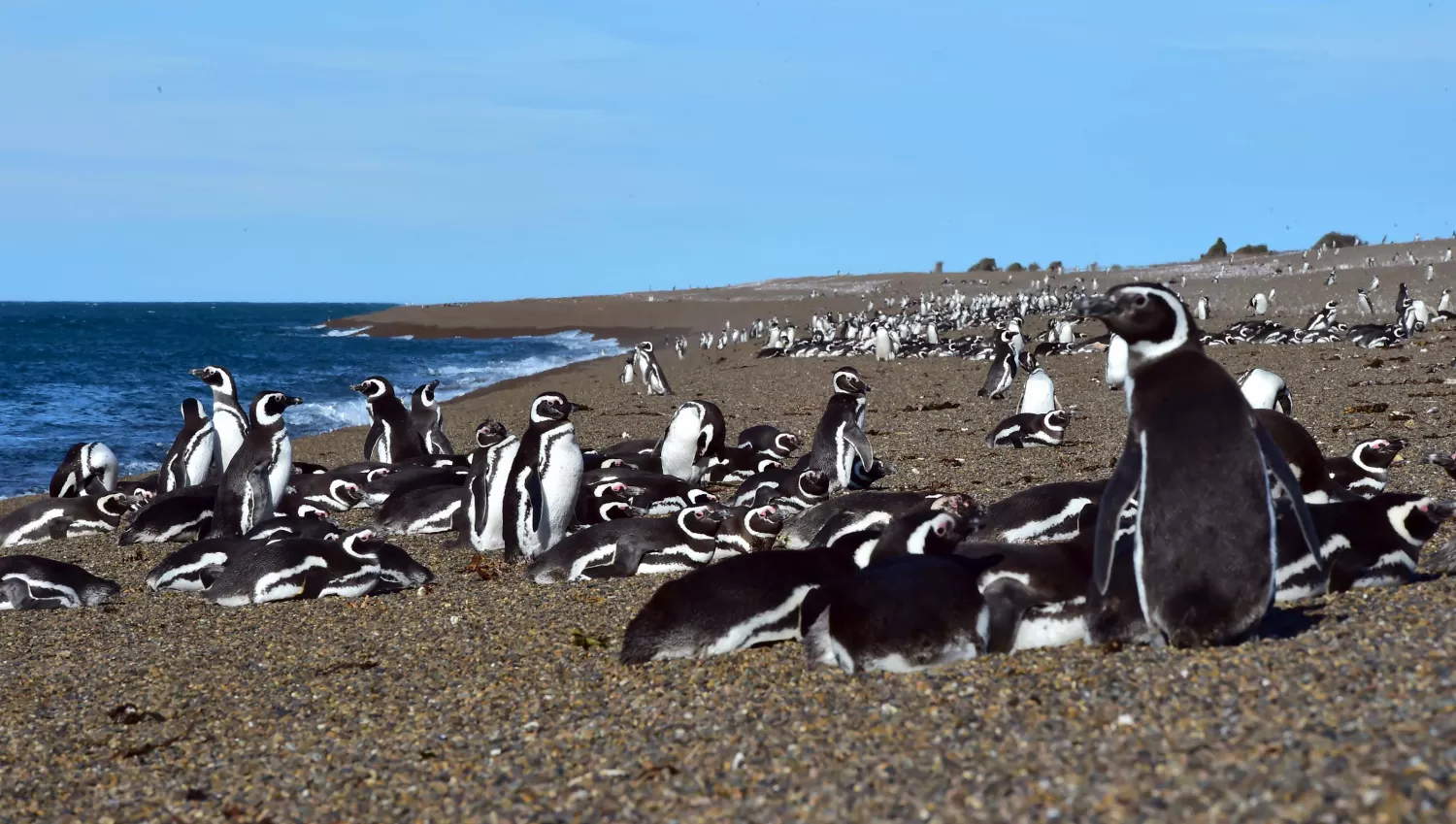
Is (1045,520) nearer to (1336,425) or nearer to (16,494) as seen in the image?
(1336,425)

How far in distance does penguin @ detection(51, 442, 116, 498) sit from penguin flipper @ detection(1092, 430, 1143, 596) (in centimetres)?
1143

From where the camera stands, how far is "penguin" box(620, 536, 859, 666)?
17.1 feet

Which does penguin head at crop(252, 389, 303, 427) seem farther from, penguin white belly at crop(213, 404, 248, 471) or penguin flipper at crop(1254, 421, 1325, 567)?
penguin flipper at crop(1254, 421, 1325, 567)

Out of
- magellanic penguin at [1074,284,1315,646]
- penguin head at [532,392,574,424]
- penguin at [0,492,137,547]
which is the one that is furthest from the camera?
penguin at [0,492,137,547]

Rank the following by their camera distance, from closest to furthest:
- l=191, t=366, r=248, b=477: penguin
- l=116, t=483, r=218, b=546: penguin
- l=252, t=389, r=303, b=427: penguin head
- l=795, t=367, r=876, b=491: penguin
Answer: l=116, t=483, r=218, b=546: penguin, l=252, t=389, r=303, b=427: penguin head, l=795, t=367, r=876, b=491: penguin, l=191, t=366, r=248, b=477: penguin

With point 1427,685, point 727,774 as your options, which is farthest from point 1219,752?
point 727,774

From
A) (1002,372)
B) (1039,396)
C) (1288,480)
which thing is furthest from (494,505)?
(1002,372)

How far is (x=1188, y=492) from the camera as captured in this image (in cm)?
452

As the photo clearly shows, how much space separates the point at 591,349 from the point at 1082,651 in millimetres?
48326

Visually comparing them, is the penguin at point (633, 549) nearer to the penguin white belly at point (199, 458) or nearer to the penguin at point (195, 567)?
the penguin at point (195, 567)

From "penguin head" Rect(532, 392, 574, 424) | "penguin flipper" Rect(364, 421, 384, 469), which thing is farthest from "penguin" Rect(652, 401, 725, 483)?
"penguin flipper" Rect(364, 421, 384, 469)

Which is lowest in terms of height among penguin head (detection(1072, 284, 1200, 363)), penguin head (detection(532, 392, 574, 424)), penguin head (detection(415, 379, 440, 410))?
penguin head (detection(415, 379, 440, 410))

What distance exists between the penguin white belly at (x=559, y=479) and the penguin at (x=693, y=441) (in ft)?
8.85

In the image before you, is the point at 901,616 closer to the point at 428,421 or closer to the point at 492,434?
the point at 492,434
